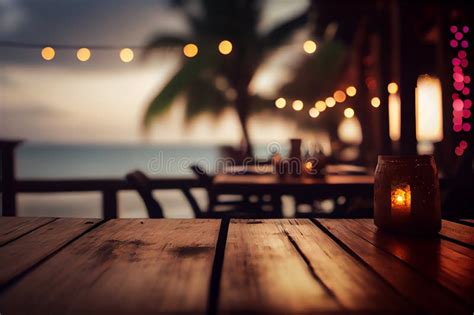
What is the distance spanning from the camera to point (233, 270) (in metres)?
0.71

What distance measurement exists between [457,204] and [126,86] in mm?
42863

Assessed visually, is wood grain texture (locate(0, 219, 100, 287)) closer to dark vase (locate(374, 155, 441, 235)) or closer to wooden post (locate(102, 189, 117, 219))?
dark vase (locate(374, 155, 441, 235))

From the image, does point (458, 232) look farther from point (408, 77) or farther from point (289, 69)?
point (289, 69)

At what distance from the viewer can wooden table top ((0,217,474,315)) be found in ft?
1.84

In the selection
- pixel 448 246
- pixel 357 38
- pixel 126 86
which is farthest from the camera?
pixel 126 86

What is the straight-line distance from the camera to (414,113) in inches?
161

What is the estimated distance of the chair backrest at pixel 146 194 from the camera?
6.06 feet

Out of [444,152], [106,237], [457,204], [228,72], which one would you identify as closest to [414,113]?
[444,152]

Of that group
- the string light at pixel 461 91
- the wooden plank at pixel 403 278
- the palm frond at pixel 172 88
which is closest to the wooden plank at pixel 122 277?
the wooden plank at pixel 403 278

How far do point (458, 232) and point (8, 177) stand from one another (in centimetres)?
328

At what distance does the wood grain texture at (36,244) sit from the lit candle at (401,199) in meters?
0.79

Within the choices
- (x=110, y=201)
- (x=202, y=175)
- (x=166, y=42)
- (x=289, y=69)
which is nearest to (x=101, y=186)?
(x=110, y=201)

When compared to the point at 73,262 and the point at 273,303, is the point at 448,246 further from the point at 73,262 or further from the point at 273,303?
the point at 73,262

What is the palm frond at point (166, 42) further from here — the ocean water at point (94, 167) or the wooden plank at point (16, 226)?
the wooden plank at point (16, 226)
